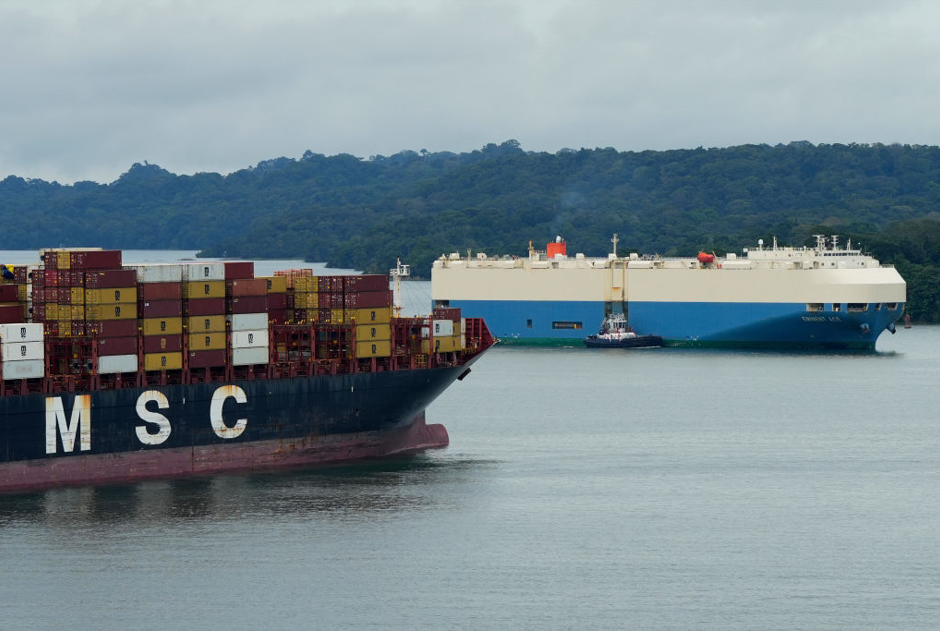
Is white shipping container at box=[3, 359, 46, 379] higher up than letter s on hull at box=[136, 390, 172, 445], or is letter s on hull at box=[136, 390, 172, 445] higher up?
white shipping container at box=[3, 359, 46, 379]

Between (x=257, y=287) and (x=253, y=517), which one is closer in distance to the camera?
(x=253, y=517)

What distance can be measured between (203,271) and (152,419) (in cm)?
499

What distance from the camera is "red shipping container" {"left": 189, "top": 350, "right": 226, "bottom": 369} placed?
51.2 meters

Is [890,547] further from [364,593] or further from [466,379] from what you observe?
[466,379]

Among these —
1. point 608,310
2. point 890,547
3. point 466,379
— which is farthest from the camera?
point 608,310

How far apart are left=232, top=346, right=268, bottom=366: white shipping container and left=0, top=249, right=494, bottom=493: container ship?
0.04 meters

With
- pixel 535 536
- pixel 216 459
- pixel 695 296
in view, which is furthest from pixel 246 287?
pixel 695 296

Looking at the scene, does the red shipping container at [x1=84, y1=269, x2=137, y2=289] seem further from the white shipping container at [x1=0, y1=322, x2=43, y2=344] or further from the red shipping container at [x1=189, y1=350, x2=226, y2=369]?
the red shipping container at [x1=189, y1=350, x2=226, y2=369]

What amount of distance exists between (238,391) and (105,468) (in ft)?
15.6

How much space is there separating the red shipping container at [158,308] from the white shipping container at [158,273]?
712 mm

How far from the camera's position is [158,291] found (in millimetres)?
50594

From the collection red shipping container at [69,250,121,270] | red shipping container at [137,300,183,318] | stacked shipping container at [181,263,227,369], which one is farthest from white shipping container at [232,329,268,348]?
red shipping container at [69,250,121,270]

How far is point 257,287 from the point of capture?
52594 mm

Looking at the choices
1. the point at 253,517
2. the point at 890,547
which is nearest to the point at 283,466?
the point at 253,517
